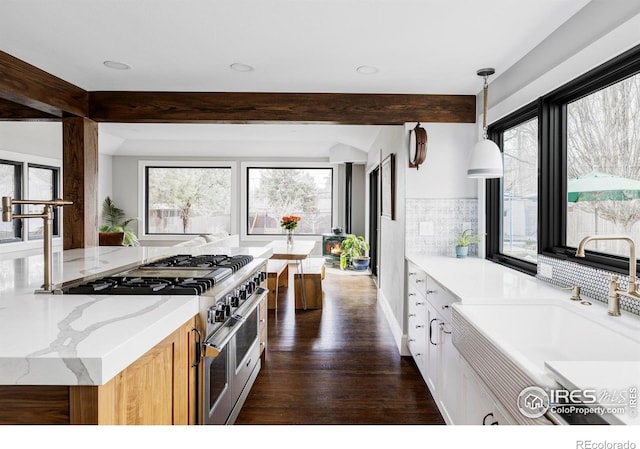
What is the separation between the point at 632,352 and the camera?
4.41ft

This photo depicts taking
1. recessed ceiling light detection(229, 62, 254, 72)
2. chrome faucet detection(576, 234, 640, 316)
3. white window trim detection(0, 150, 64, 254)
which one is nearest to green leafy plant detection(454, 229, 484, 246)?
chrome faucet detection(576, 234, 640, 316)

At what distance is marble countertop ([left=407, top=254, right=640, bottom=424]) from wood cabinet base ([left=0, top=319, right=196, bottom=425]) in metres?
1.11

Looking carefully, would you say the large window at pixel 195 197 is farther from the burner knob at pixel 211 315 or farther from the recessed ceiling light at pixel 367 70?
the burner knob at pixel 211 315

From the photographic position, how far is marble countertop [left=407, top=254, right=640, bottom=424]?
1007 mm

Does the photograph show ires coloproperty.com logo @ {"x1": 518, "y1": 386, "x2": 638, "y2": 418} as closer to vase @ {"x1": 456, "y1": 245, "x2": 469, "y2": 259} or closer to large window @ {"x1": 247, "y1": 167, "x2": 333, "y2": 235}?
vase @ {"x1": 456, "y1": 245, "x2": 469, "y2": 259}

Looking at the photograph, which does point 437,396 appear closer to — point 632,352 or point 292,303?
point 632,352

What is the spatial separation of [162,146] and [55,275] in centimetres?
639

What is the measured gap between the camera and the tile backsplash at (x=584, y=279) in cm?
170

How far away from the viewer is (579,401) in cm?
94

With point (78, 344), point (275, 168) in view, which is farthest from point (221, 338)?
point (275, 168)

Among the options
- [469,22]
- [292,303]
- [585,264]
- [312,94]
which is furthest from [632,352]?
[292,303]

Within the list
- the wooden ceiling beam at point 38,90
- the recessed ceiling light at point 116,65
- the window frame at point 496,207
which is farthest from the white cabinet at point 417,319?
the wooden ceiling beam at point 38,90

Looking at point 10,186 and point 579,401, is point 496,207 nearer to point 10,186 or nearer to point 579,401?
point 579,401

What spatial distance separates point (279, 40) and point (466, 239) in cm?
216
